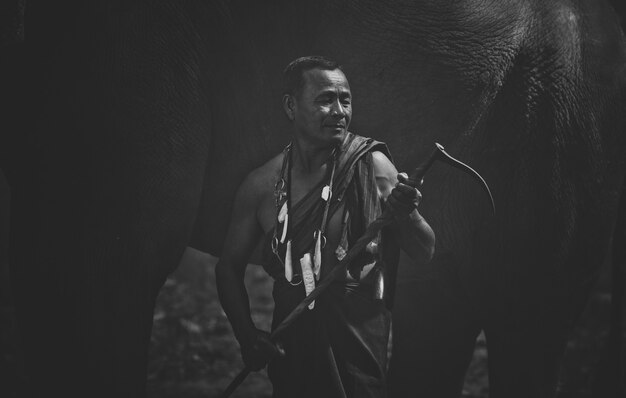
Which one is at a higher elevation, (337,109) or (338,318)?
(337,109)

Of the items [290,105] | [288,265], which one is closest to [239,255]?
[288,265]

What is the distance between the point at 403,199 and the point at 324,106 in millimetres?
338

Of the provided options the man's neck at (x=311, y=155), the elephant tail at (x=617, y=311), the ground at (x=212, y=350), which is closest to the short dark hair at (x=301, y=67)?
the man's neck at (x=311, y=155)

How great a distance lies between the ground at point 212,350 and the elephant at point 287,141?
1658 millimetres

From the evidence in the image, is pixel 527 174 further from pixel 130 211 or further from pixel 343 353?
pixel 130 211

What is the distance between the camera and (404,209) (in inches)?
94.8

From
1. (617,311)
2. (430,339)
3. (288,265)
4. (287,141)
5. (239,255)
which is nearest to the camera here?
(288,265)

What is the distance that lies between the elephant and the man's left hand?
280 mm

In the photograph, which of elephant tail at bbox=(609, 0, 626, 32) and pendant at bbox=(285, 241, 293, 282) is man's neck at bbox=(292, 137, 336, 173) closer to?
pendant at bbox=(285, 241, 293, 282)

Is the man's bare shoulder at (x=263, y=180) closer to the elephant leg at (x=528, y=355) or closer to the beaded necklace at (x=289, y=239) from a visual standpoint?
the beaded necklace at (x=289, y=239)

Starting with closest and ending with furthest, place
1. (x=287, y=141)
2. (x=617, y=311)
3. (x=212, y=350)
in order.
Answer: (x=287, y=141)
(x=617, y=311)
(x=212, y=350)

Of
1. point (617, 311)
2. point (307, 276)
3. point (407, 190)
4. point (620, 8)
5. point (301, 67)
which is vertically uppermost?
point (620, 8)

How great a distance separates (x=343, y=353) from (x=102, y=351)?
68 centimetres

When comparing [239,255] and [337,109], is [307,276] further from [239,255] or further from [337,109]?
[337,109]
